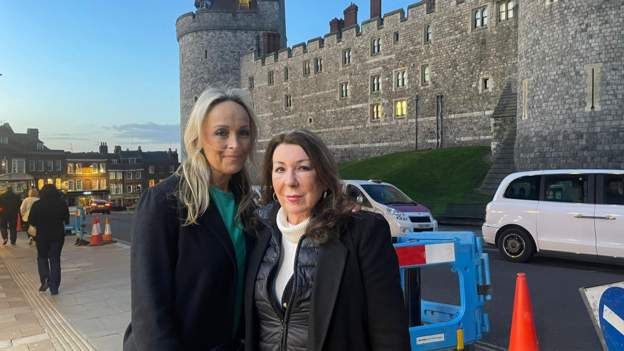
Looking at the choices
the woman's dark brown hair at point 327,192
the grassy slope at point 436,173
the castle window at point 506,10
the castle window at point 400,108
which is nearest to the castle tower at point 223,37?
the castle window at point 400,108

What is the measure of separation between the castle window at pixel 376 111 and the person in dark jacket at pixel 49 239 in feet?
106

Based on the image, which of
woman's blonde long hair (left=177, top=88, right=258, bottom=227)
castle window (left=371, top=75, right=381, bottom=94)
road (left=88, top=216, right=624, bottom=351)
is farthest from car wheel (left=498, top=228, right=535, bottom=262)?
castle window (left=371, top=75, right=381, bottom=94)

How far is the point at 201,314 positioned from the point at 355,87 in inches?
1600

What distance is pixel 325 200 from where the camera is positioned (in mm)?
2406

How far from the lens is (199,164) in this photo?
97.1 inches

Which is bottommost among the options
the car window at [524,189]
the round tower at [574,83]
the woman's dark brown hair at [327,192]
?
the car window at [524,189]

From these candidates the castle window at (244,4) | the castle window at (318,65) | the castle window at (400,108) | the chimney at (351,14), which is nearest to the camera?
the castle window at (400,108)

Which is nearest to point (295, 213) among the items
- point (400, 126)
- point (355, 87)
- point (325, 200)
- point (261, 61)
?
point (325, 200)

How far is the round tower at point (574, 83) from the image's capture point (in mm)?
18969

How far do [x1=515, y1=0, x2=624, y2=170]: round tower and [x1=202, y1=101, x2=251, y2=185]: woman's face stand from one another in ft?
64.8

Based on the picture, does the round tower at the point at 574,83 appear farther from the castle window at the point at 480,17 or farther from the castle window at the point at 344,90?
the castle window at the point at 344,90

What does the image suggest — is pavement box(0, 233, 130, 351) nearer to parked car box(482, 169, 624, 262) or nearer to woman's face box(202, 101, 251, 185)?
woman's face box(202, 101, 251, 185)

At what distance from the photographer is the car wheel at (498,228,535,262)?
10.1 m

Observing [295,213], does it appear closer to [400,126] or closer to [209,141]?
[209,141]
